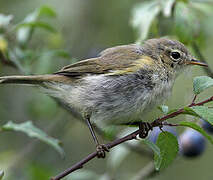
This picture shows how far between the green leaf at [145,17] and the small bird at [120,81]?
0.15 m

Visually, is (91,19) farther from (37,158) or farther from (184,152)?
(184,152)

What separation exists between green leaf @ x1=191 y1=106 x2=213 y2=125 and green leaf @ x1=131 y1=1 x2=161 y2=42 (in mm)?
1607

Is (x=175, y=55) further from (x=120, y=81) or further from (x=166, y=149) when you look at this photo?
(x=166, y=149)

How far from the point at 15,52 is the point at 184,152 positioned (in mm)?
2165

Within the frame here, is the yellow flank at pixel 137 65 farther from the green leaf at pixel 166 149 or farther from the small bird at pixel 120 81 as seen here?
the green leaf at pixel 166 149

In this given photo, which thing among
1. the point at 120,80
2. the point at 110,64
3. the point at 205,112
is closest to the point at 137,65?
the point at 120,80

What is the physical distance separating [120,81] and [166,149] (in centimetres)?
103

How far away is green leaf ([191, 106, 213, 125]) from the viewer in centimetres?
223

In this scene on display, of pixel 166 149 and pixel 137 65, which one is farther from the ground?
pixel 137 65

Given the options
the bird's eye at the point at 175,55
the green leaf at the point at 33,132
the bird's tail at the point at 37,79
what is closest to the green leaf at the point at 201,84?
the bird's eye at the point at 175,55

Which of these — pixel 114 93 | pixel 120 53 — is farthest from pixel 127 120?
pixel 120 53

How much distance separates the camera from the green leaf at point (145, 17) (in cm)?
379

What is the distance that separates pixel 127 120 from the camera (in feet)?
11.0

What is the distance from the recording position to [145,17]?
12.7 feet
